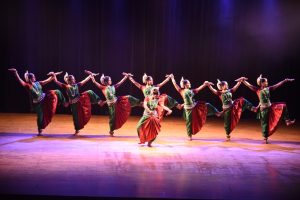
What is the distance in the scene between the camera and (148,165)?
7078 mm

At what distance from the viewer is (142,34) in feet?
41.3

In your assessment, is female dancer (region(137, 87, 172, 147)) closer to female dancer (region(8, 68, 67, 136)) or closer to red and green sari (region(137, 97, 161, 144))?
red and green sari (region(137, 97, 161, 144))

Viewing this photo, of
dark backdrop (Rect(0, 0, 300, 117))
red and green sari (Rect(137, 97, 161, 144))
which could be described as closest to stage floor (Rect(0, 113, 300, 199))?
Result: red and green sari (Rect(137, 97, 161, 144))

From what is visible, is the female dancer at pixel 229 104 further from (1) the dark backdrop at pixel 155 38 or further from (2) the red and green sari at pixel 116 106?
(1) the dark backdrop at pixel 155 38

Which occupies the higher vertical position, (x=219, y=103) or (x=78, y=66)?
(x=78, y=66)

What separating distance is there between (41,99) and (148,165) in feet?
10.6

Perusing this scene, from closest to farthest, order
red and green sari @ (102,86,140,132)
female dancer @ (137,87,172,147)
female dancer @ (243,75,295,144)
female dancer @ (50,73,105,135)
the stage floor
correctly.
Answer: the stage floor → female dancer @ (137,87,172,147) → female dancer @ (243,75,295,144) → female dancer @ (50,73,105,135) → red and green sari @ (102,86,140,132)

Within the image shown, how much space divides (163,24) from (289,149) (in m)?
5.33

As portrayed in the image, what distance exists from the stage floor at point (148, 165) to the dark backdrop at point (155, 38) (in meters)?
2.73

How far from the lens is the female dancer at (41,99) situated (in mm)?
9203

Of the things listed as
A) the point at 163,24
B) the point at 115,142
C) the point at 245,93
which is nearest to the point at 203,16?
the point at 163,24

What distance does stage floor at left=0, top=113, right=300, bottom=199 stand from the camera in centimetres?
585

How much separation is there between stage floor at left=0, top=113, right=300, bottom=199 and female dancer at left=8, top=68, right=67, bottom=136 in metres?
0.39

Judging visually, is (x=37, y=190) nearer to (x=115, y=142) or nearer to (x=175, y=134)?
(x=115, y=142)
